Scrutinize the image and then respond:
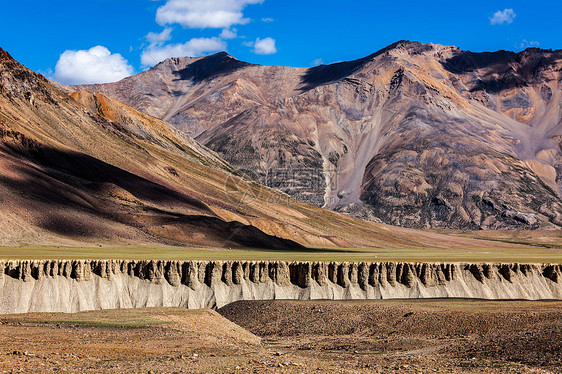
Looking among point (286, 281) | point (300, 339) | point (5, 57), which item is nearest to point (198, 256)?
point (286, 281)

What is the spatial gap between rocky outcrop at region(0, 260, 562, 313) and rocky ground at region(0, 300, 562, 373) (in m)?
5.18

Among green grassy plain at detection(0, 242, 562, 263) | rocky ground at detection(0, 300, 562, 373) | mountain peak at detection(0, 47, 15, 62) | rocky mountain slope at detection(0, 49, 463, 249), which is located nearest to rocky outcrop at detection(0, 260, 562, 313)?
rocky ground at detection(0, 300, 562, 373)

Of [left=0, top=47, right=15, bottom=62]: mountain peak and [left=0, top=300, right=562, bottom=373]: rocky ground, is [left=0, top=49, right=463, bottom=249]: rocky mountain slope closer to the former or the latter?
[left=0, top=47, right=15, bottom=62]: mountain peak

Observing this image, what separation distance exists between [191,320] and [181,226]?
95872mm

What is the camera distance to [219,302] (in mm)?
59375

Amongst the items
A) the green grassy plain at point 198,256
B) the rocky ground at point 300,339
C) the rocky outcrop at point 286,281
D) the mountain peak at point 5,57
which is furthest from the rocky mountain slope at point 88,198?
the rocky ground at point 300,339

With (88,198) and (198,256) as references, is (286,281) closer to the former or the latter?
(198,256)

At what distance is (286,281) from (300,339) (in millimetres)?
18273


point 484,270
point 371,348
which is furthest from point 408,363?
point 484,270

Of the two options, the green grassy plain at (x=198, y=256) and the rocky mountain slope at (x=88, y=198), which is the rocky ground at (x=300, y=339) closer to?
the green grassy plain at (x=198, y=256)

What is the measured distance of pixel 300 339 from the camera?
Answer: 1718 inches

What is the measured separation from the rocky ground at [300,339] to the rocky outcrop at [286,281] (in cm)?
518

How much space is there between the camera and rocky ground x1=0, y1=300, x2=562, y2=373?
95.7 ft

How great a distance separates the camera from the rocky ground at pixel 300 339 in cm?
2917
